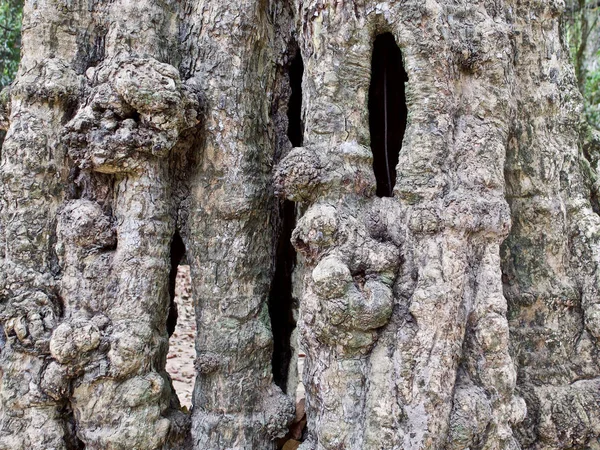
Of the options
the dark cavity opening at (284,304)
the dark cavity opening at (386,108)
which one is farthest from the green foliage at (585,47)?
the dark cavity opening at (284,304)

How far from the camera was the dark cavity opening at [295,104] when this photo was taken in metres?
2.58

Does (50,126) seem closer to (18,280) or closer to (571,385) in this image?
(18,280)

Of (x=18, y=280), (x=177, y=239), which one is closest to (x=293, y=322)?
(x=177, y=239)

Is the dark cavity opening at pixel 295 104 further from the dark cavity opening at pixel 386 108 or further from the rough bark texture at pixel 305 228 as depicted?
the dark cavity opening at pixel 386 108

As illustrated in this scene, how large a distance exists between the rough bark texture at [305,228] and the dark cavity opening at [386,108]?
0.35 m

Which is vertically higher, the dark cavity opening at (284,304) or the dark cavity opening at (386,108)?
the dark cavity opening at (386,108)

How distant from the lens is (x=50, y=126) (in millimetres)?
2219

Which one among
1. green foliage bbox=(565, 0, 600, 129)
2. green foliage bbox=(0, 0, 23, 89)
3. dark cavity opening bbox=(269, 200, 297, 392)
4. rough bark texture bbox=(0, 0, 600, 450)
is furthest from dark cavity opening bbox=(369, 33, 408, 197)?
green foliage bbox=(565, 0, 600, 129)

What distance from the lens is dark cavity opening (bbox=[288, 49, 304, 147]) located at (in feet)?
8.48

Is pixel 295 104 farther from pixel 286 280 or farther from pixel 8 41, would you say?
pixel 8 41

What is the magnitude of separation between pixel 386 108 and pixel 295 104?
0.46 meters

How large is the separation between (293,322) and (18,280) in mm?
1198

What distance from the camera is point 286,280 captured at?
261 cm

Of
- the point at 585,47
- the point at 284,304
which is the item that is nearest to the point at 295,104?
the point at 284,304
